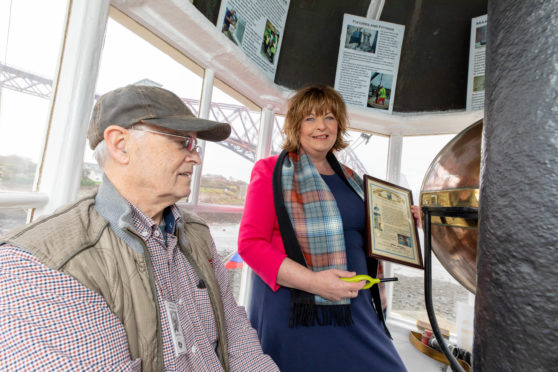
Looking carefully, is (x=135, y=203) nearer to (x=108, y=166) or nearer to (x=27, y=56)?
(x=108, y=166)

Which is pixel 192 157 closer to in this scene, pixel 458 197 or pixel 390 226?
pixel 458 197

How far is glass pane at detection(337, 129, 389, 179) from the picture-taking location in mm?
2928

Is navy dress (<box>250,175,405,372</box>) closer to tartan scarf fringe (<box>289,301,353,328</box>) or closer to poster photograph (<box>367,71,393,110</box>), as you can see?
tartan scarf fringe (<box>289,301,353,328</box>)

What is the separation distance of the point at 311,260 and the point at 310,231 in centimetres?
12

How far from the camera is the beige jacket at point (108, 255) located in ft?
2.17

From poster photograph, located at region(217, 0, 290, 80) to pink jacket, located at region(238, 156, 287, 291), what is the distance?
0.94 m

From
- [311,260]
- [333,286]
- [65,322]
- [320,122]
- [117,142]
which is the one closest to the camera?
[65,322]

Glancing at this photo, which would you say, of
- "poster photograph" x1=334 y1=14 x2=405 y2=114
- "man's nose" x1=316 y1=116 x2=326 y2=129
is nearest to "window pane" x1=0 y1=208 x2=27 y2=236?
"man's nose" x1=316 y1=116 x2=326 y2=129

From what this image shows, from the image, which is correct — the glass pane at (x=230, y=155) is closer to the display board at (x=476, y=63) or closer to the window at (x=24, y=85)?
the window at (x=24, y=85)

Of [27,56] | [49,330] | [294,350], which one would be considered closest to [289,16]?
[27,56]

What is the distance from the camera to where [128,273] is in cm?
76

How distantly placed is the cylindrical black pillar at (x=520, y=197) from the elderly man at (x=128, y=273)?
0.69 meters

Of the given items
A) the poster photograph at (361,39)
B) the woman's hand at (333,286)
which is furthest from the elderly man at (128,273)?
the poster photograph at (361,39)

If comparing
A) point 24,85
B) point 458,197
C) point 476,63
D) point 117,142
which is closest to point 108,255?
point 117,142
